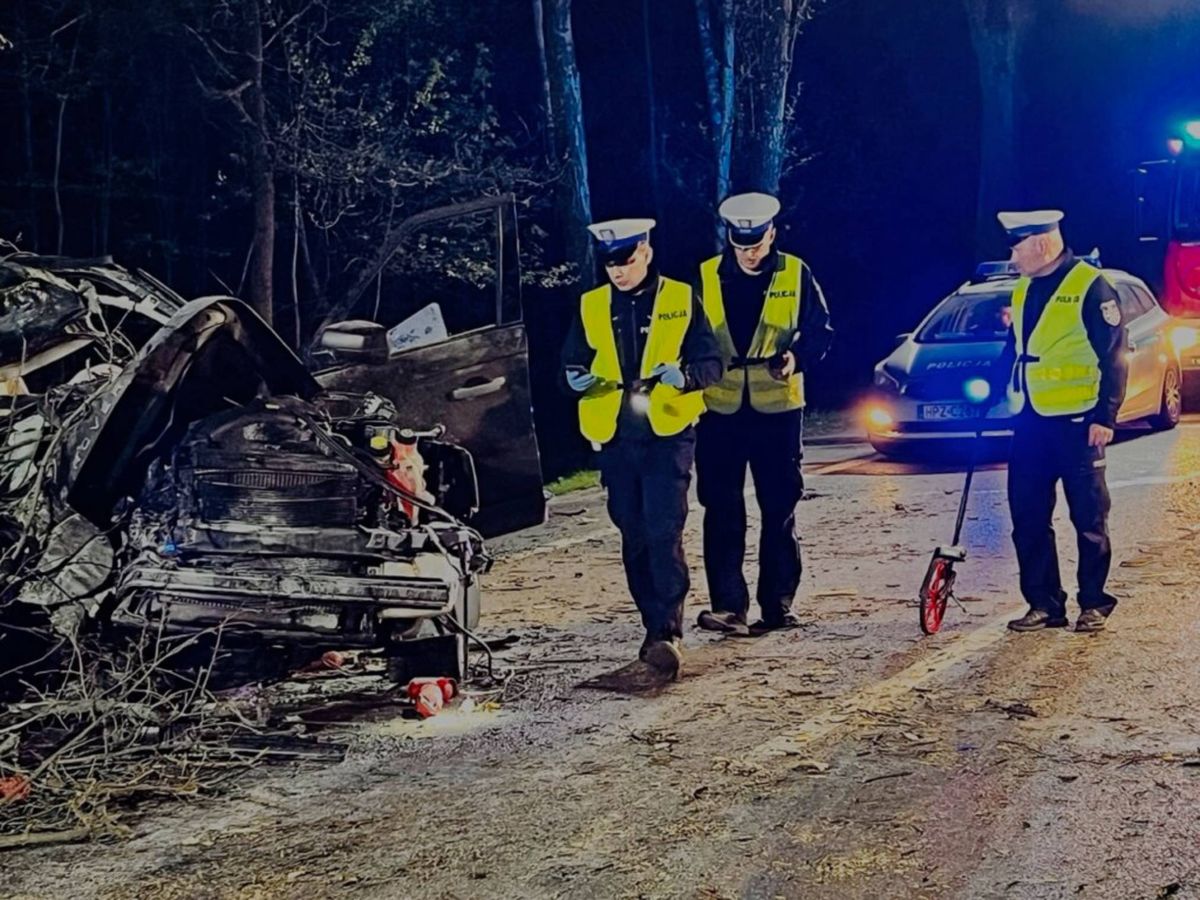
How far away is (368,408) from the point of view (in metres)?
6.14

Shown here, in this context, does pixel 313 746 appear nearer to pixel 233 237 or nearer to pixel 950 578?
pixel 950 578

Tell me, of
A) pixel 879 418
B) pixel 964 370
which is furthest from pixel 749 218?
pixel 879 418

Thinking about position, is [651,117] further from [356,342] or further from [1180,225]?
[356,342]

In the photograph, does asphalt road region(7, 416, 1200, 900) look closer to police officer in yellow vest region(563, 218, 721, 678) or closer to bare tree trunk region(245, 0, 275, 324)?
police officer in yellow vest region(563, 218, 721, 678)

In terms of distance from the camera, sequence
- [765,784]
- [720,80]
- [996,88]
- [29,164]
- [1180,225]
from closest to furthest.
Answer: [765,784] < [1180,225] < [29,164] < [720,80] < [996,88]

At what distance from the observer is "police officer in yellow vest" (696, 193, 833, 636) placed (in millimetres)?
6582

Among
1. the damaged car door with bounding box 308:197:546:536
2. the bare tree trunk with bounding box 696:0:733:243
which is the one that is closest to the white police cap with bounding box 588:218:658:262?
the damaged car door with bounding box 308:197:546:536

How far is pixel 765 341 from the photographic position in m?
6.61

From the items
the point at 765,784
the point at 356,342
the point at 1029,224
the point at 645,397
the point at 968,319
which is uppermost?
the point at 1029,224

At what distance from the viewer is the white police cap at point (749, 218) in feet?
21.5

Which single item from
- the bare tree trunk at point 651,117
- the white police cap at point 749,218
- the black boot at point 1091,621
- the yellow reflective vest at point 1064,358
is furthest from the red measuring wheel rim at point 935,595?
the bare tree trunk at point 651,117

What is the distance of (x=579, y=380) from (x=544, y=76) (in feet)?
46.6

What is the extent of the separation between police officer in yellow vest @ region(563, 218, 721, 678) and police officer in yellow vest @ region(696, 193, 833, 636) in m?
0.41

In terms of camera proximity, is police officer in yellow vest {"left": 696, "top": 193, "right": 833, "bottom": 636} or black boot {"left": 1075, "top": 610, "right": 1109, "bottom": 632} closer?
black boot {"left": 1075, "top": 610, "right": 1109, "bottom": 632}
